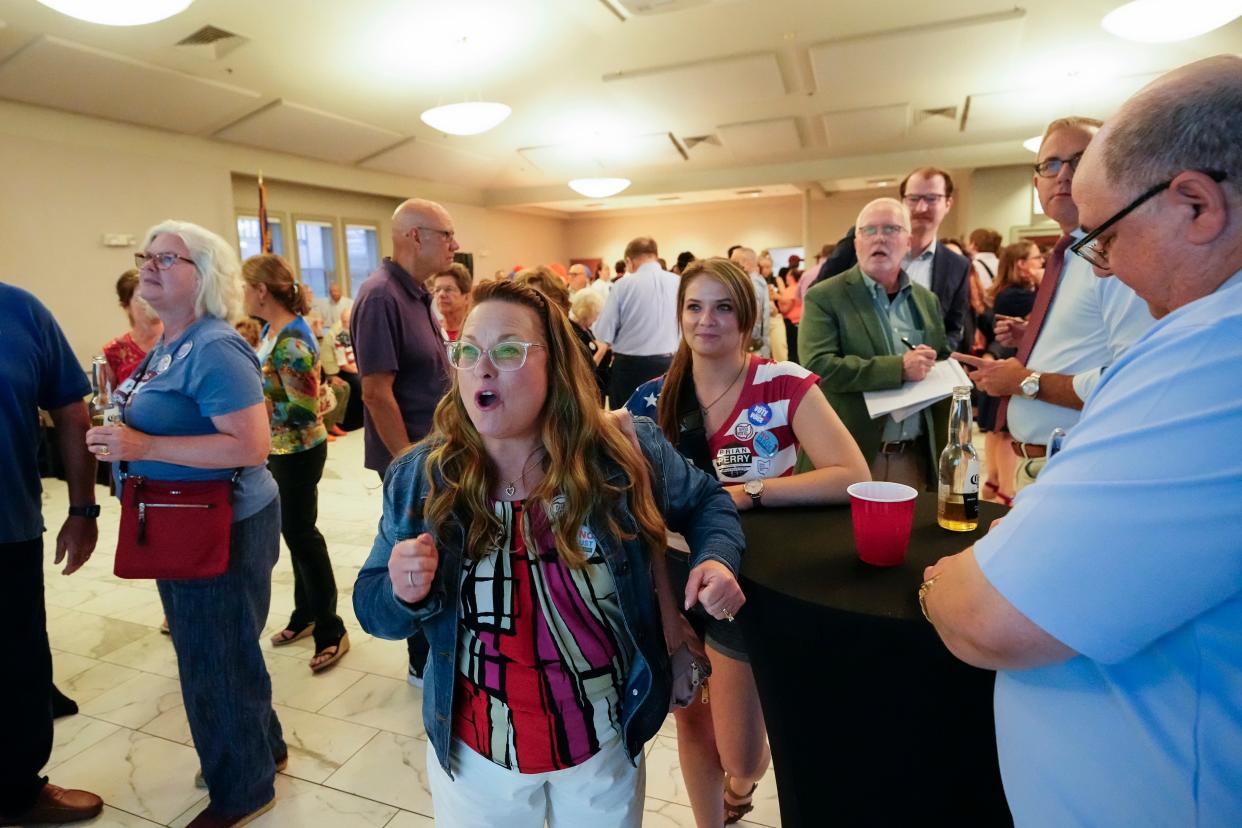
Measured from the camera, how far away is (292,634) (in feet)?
10.3

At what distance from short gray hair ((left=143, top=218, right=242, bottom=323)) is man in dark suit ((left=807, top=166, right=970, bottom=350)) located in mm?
2346

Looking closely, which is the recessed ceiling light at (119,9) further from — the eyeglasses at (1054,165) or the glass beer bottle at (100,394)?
the eyeglasses at (1054,165)

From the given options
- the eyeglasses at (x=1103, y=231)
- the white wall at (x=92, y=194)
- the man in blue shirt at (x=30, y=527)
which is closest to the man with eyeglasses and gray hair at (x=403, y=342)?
the man in blue shirt at (x=30, y=527)

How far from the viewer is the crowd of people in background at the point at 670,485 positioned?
672 mm

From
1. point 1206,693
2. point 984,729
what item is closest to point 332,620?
point 984,729

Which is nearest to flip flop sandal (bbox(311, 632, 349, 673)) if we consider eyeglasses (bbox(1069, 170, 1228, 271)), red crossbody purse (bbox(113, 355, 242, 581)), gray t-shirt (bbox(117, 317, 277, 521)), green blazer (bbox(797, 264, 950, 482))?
red crossbody purse (bbox(113, 355, 242, 581))

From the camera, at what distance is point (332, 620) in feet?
9.78

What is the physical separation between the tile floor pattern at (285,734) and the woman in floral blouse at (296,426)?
245mm

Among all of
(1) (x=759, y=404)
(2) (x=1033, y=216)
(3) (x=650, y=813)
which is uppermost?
(2) (x=1033, y=216)

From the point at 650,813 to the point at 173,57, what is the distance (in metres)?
7.55

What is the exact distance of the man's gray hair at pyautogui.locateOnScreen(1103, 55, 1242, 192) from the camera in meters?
0.68

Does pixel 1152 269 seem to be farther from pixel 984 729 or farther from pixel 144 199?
pixel 144 199

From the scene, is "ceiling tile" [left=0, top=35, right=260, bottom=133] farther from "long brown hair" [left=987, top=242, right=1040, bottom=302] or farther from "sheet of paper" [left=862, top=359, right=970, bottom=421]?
"long brown hair" [left=987, top=242, right=1040, bottom=302]

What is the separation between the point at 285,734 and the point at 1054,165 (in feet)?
10.1
